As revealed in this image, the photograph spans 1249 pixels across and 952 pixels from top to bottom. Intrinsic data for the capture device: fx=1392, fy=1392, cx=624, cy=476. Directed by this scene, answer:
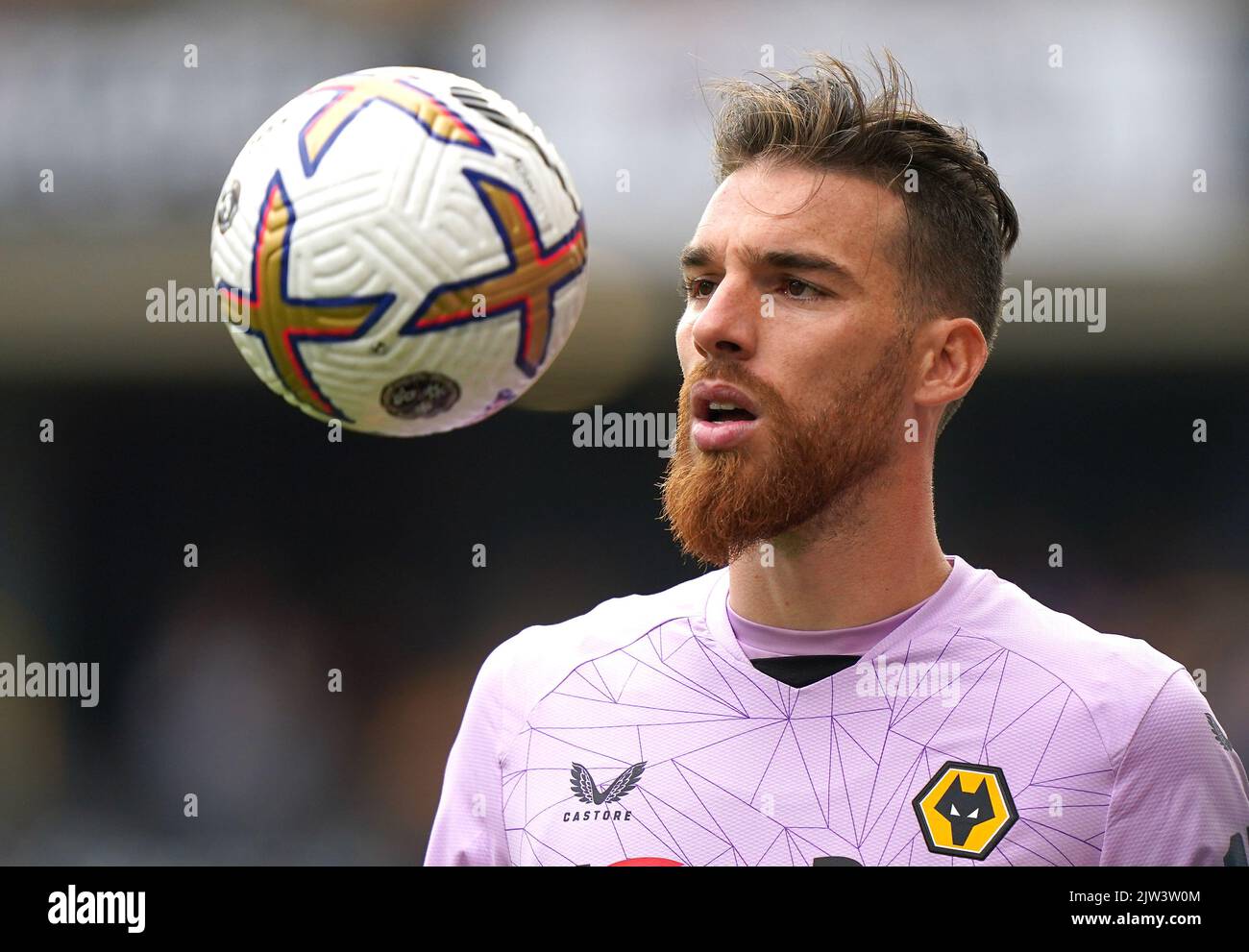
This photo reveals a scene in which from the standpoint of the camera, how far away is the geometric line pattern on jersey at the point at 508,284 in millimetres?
2715

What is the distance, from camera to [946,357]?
3.48 m

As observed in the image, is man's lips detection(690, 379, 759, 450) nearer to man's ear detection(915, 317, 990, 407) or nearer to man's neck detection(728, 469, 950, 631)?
man's neck detection(728, 469, 950, 631)

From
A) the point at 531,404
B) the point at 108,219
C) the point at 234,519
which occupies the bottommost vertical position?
the point at 234,519

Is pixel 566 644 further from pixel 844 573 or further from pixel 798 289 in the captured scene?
pixel 798 289

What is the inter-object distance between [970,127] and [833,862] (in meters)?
6.03

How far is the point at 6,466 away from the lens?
30.4 feet

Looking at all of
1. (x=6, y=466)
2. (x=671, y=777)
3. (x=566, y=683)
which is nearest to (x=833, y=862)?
(x=671, y=777)

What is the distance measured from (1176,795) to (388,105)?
7.18 ft

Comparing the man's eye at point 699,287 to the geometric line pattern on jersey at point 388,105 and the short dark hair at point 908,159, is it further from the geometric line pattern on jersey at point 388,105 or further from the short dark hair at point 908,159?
the geometric line pattern on jersey at point 388,105

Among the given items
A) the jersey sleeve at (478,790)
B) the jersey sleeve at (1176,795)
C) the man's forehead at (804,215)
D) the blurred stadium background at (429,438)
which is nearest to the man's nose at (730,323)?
the man's forehead at (804,215)

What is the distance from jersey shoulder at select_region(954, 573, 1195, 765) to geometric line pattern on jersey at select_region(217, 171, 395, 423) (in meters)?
1.56

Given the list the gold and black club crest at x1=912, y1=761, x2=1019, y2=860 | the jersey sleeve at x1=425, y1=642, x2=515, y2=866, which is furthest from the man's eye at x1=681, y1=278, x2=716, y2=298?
the gold and black club crest at x1=912, y1=761, x2=1019, y2=860

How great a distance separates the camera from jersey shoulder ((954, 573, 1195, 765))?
9.99 feet

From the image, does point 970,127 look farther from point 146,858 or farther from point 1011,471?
point 146,858
